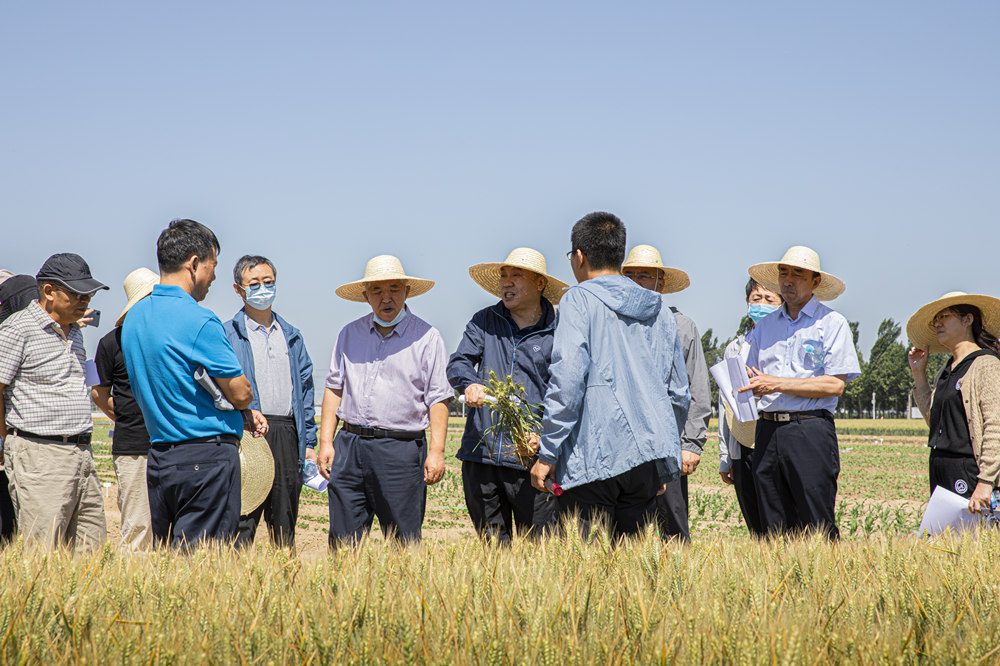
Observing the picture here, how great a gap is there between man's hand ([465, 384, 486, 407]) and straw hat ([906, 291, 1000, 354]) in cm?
324

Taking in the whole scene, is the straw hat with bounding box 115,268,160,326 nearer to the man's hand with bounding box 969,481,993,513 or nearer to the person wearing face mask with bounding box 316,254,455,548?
the person wearing face mask with bounding box 316,254,455,548

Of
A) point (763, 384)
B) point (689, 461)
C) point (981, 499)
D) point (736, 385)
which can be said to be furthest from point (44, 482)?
point (981, 499)

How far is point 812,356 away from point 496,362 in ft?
6.96

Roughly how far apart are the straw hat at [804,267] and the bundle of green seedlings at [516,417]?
2.25m

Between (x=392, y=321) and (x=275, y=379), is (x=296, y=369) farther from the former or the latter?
(x=392, y=321)

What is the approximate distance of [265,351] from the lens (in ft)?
21.3

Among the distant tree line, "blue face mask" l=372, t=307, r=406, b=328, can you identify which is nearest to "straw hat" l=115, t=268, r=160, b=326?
"blue face mask" l=372, t=307, r=406, b=328

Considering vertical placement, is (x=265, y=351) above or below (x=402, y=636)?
above

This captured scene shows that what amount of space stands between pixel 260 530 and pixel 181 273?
24.0ft

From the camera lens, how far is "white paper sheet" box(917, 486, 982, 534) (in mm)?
5383

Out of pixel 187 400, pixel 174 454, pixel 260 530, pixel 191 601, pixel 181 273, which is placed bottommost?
pixel 260 530

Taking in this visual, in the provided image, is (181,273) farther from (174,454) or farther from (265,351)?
(265,351)

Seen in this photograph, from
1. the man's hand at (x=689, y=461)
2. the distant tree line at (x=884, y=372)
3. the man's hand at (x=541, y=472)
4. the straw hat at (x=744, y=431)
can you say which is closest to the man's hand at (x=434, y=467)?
the man's hand at (x=541, y=472)

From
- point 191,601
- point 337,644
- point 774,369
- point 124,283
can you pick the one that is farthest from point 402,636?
point 124,283
